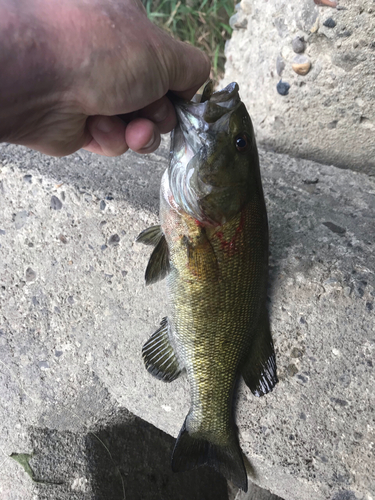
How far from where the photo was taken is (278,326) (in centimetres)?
156

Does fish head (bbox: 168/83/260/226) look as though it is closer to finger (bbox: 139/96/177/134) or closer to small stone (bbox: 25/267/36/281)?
finger (bbox: 139/96/177/134)

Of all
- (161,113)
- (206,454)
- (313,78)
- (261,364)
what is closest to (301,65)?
(313,78)

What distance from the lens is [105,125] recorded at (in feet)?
5.47

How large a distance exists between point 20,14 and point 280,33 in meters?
1.28

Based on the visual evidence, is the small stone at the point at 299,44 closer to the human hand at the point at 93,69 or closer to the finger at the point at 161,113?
the human hand at the point at 93,69

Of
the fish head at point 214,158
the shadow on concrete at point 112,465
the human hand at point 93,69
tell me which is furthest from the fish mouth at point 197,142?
the shadow on concrete at point 112,465

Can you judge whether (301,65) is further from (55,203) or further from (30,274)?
(30,274)

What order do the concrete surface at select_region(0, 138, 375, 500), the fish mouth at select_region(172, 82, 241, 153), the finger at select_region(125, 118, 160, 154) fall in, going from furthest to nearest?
the finger at select_region(125, 118, 160, 154) < the concrete surface at select_region(0, 138, 375, 500) < the fish mouth at select_region(172, 82, 241, 153)

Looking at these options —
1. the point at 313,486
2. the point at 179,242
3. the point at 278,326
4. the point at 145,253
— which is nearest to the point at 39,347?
the point at 145,253

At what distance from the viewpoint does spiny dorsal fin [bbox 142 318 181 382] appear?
1.67 m

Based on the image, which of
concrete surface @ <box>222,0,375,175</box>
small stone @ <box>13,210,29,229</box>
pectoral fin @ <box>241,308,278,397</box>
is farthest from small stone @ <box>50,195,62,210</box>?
concrete surface @ <box>222,0,375,175</box>

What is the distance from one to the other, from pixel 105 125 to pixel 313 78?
1008 millimetres

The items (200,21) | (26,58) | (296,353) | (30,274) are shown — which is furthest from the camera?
(200,21)

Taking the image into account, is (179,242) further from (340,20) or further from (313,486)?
(340,20)
